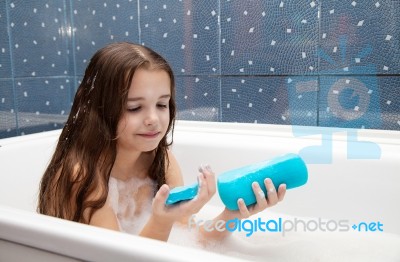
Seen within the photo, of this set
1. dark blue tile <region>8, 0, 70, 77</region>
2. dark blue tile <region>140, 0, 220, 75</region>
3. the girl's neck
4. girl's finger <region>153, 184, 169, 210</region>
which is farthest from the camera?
dark blue tile <region>8, 0, 70, 77</region>

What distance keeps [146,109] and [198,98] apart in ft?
2.51

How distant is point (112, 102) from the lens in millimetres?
877

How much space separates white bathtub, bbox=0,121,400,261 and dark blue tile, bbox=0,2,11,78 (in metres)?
0.37

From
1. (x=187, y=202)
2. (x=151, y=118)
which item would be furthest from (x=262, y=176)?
(x=151, y=118)

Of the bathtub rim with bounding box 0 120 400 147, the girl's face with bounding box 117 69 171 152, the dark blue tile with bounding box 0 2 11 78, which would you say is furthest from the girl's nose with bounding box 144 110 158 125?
the dark blue tile with bounding box 0 2 11 78

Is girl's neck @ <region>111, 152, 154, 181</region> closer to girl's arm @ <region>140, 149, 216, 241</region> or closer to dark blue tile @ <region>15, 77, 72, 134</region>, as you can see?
girl's arm @ <region>140, 149, 216, 241</region>

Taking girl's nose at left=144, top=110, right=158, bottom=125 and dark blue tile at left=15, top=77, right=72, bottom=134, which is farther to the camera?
dark blue tile at left=15, top=77, right=72, bottom=134

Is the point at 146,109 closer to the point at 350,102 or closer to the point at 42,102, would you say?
the point at 350,102

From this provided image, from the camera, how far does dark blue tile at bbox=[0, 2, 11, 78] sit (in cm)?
165

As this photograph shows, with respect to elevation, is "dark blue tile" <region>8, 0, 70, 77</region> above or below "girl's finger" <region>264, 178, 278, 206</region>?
above

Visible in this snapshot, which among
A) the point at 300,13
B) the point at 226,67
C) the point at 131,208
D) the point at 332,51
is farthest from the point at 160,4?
the point at 131,208

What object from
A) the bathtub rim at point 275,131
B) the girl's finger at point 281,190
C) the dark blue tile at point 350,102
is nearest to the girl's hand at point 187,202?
the girl's finger at point 281,190

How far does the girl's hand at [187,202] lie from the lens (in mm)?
745

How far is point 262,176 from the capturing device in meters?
0.78
